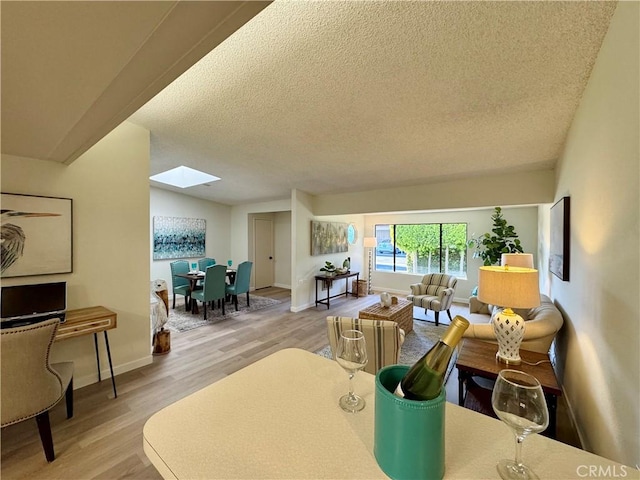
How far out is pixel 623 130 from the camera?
4.04 feet

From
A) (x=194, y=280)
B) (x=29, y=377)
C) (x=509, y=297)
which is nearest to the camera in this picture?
(x=29, y=377)

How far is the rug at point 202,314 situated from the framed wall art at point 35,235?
2141mm

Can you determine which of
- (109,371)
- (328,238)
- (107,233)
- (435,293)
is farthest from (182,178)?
(435,293)

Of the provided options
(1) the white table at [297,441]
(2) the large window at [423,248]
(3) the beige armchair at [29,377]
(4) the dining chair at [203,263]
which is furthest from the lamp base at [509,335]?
(4) the dining chair at [203,263]

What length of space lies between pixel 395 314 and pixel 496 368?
1797 millimetres

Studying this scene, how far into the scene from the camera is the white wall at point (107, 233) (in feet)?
8.02

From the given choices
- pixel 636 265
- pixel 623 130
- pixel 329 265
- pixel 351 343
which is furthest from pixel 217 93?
A: pixel 329 265

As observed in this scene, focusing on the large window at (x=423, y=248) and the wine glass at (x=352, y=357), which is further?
the large window at (x=423, y=248)

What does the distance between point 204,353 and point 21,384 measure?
1872mm

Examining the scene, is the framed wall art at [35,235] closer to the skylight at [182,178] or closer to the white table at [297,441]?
the white table at [297,441]

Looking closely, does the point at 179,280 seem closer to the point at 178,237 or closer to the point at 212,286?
the point at 178,237

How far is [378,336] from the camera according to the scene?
1.91m

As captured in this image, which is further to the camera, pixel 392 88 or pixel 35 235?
pixel 35 235

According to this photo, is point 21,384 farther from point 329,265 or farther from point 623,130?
point 329,265
